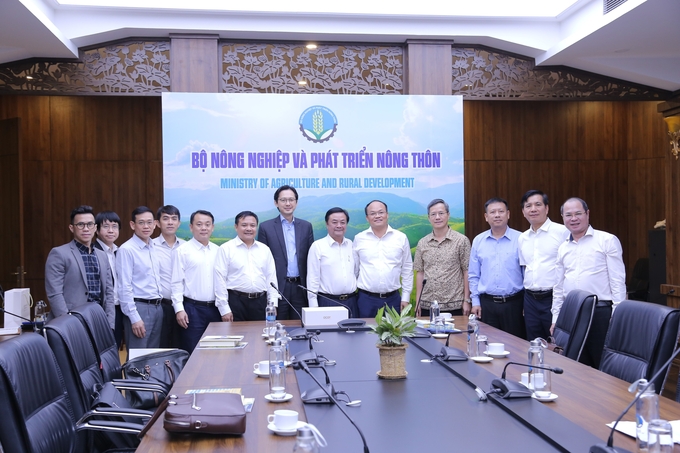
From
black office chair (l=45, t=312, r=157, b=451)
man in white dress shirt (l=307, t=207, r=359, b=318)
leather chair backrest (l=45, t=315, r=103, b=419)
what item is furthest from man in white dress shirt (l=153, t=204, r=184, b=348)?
black office chair (l=45, t=312, r=157, b=451)

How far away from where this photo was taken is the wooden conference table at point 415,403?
1995 mm

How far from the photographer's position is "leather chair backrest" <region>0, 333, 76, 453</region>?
2.06 metres

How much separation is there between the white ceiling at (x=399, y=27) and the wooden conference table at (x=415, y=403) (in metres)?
3.72

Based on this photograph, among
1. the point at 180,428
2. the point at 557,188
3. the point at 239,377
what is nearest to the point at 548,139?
the point at 557,188

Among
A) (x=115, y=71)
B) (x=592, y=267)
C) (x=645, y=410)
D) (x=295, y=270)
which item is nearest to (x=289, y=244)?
(x=295, y=270)

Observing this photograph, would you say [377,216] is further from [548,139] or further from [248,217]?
[548,139]

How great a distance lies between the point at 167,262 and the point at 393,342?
10.3 ft

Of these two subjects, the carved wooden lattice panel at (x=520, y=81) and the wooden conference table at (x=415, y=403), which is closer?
the wooden conference table at (x=415, y=403)

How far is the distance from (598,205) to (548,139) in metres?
1.32

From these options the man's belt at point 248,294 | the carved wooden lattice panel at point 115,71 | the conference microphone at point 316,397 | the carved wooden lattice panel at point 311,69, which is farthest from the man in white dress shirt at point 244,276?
the conference microphone at point 316,397

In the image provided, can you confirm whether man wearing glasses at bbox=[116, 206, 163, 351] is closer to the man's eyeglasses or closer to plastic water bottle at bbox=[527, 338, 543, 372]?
the man's eyeglasses

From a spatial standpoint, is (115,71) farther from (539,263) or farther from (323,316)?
(539,263)

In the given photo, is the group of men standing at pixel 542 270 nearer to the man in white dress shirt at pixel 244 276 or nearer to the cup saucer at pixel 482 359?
the cup saucer at pixel 482 359

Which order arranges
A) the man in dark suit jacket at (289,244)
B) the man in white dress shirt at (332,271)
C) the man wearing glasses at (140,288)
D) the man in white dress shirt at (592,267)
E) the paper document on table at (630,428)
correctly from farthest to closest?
1. the man in dark suit jacket at (289,244)
2. the man in white dress shirt at (332,271)
3. the man wearing glasses at (140,288)
4. the man in white dress shirt at (592,267)
5. the paper document on table at (630,428)
